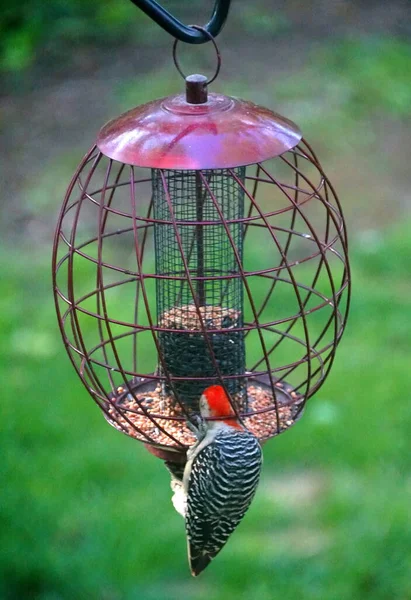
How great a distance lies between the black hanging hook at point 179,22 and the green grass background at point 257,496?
9.30ft

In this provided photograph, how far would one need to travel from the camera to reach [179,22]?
233 centimetres

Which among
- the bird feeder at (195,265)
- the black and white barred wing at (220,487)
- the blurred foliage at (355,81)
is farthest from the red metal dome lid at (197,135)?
the blurred foliage at (355,81)

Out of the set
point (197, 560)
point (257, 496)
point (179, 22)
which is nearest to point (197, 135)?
point (179, 22)

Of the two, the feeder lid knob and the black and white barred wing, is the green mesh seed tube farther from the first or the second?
the feeder lid knob

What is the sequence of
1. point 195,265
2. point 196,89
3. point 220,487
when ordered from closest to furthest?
point 196,89, point 220,487, point 195,265

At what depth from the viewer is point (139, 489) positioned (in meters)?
5.01

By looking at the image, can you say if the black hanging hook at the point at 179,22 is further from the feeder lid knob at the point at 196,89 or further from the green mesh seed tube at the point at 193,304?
the green mesh seed tube at the point at 193,304

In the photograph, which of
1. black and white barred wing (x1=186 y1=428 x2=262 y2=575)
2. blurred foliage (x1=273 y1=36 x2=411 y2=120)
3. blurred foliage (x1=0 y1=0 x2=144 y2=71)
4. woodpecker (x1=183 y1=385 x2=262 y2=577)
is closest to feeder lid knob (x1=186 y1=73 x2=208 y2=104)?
woodpecker (x1=183 y1=385 x2=262 y2=577)

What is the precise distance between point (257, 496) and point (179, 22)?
10.6ft

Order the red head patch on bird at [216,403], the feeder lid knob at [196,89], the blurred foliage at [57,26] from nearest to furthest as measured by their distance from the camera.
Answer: the feeder lid knob at [196,89], the red head patch on bird at [216,403], the blurred foliage at [57,26]

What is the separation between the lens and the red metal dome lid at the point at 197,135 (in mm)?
2434

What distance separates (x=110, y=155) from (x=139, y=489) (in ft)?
9.33

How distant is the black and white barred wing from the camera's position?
2.86 m

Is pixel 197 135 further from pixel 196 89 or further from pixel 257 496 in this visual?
pixel 257 496
